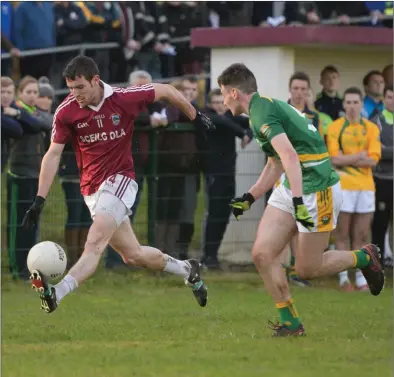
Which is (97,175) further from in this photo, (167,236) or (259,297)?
(167,236)

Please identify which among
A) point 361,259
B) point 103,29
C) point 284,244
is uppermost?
point 103,29

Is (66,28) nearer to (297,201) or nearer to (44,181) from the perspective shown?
(44,181)

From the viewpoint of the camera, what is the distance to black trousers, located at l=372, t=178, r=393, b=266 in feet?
51.5

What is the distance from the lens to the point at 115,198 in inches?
415

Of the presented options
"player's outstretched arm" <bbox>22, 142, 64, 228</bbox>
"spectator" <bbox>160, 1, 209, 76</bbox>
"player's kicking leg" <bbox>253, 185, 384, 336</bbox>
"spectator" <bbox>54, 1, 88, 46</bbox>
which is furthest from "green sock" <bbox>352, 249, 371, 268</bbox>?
"spectator" <bbox>160, 1, 209, 76</bbox>

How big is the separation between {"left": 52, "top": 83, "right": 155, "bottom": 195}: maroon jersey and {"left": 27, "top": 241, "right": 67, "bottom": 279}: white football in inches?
27.4

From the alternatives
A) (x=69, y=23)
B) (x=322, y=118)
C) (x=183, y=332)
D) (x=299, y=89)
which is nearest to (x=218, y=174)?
(x=322, y=118)

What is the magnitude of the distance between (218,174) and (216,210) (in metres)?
0.46

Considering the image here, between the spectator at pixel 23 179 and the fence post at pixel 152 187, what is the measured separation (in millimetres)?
1430

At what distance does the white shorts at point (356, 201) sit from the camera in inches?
582

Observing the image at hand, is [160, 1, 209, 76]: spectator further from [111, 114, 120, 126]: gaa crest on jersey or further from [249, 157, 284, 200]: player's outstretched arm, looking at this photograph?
[249, 157, 284, 200]: player's outstretched arm

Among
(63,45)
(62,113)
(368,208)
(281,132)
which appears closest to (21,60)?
(63,45)

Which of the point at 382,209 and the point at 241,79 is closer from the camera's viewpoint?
the point at 241,79

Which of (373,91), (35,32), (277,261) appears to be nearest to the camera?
(277,261)
